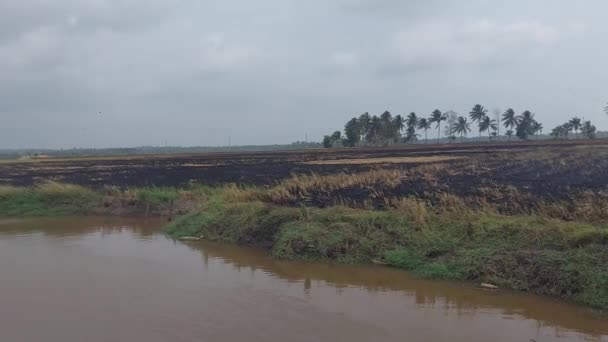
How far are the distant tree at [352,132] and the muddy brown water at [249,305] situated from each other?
3107 inches

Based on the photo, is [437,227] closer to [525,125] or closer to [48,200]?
[48,200]

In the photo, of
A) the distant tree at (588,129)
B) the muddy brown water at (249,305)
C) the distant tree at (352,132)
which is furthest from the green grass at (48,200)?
the distant tree at (588,129)

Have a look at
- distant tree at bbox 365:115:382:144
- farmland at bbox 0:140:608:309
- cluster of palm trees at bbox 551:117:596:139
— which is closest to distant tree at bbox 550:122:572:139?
cluster of palm trees at bbox 551:117:596:139

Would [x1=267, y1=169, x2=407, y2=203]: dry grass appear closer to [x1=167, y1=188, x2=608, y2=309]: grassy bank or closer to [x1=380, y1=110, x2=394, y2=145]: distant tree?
[x1=167, y1=188, x2=608, y2=309]: grassy bank

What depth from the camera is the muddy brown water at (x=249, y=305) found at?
21.9 feet

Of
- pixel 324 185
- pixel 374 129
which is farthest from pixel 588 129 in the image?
pixel 324 185

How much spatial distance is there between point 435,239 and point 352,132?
264 feet

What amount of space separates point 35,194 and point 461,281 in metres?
19.6

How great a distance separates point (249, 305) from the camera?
790 centimetres

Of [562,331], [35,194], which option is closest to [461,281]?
[562,331]

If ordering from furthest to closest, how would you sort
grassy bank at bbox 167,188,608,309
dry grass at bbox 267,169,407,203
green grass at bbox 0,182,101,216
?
green grass at bbox 0,182,101,216
dry grass at bbox 267,169,407,203
grassy bank at bbox 167,188,608,309

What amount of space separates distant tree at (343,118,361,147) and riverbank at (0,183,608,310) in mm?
74603

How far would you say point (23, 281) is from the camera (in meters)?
9.73

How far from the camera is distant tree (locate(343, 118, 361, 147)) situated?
293 ft
